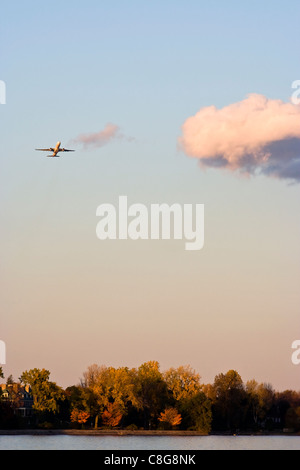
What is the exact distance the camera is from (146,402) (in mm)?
122500

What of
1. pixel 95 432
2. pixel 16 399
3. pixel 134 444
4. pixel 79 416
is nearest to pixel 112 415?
pixel 95 432

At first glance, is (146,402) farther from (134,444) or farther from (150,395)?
(134,444)

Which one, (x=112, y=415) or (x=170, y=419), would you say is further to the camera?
(x=170, y=419)

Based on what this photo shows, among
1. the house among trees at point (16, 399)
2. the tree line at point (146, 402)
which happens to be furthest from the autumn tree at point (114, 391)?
the house among trees at point (16, 399)

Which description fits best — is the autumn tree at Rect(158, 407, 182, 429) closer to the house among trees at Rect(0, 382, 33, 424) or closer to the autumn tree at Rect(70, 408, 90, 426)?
the autumn tree at Rect(70, 408, 90, 426)

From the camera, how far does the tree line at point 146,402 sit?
12038 centimetres

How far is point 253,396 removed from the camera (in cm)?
12312

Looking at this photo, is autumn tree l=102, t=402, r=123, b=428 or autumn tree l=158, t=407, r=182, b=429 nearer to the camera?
autumn tree l=102, t=402, r=123, b=428

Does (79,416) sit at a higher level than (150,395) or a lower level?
lower

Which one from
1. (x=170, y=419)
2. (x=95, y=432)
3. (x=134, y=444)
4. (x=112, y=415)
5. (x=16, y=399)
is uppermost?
(x=16, y=399)

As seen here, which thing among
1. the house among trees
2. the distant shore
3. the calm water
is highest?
the house among trees

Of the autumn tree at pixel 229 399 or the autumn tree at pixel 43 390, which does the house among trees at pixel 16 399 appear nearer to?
the autumn tree at pixel 43 390

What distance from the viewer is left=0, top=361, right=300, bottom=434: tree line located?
4739 inches

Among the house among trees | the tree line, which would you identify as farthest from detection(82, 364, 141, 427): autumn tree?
the house among trees
